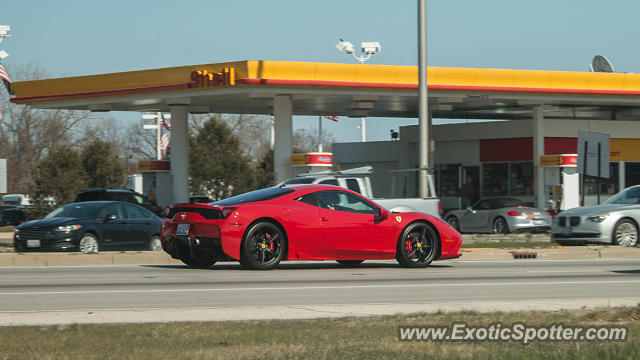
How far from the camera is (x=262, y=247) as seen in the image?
1429 centimetres

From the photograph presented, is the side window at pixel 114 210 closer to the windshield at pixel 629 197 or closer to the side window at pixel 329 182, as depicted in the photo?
the side window at pixel 329 182

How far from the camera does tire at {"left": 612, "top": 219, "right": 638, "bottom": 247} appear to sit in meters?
21.6

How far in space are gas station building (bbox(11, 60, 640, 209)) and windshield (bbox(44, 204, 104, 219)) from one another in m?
12.2

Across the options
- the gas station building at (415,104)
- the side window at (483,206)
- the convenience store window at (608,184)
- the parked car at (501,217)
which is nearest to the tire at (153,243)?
the gas station building at (415,104)

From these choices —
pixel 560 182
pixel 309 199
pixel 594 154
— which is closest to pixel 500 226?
pixel 594 154

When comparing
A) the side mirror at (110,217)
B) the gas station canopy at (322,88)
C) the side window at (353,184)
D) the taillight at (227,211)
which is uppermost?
the gas station canopy at (322,88)

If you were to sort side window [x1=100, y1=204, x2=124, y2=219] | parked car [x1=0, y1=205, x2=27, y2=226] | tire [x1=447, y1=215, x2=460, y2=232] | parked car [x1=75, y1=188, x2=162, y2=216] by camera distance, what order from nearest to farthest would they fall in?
side window [x1=100, y1=204, x2=124, y2=219], parked car [x1=75, y1=188, x2=162, y2=216], tire [x1=447, y1=215, x2=460, y2=232], parked car [x1=0, y1=205, x2=27, y2=226]

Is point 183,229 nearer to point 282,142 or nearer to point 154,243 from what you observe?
point 154,243

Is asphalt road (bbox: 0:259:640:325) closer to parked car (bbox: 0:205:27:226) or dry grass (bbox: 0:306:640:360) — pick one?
dry grass (bbox: 0:306:640:360)

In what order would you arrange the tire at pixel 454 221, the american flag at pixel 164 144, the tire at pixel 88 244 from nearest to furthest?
the tire at pixel 88 244
the tire at pixel 454 221
the american flag at pixel 164 144

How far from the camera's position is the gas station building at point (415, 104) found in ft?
110

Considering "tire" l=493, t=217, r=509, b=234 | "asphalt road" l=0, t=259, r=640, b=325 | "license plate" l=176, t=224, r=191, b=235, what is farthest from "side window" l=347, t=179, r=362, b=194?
"tire" l=493, t=217, r=509, b=234

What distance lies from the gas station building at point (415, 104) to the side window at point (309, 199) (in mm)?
16571

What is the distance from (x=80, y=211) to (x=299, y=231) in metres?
8.20
